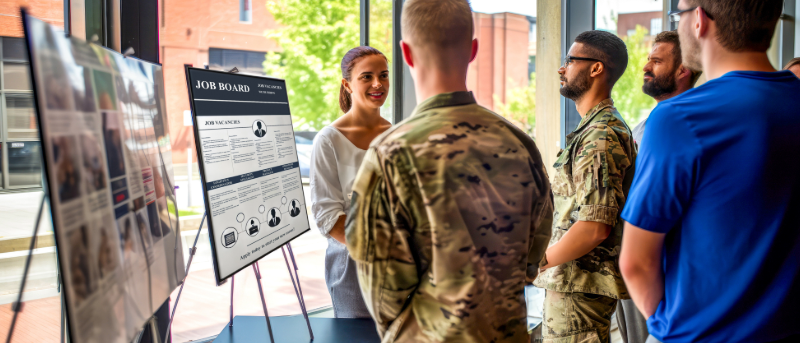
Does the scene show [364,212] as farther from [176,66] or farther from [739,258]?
[176,66]

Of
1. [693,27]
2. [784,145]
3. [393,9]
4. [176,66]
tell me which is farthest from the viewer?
[393,9]

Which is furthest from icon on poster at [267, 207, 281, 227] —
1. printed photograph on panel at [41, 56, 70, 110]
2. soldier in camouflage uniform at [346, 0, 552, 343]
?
soldier in camouflage uniform at [346, 0, 552, 343]

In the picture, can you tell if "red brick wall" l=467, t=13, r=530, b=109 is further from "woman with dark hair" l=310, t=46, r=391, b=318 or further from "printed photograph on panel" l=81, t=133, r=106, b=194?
"printed photograph on panel" l=81, t=133, r=106, b=194

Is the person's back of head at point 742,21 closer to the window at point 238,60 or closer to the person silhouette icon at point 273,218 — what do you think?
the person silhouette icon at point 273,218

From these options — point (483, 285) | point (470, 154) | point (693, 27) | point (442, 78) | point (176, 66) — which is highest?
point (176, 66)

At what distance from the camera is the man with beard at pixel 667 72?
236 centimetres

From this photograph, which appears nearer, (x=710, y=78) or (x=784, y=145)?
(x=784, y=145)

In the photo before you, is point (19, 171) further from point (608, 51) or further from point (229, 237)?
point (608, 51)

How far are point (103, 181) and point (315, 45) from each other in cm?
240

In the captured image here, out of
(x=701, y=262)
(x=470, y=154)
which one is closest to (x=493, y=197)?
(x=470, y=154)

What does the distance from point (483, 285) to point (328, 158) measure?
115cm

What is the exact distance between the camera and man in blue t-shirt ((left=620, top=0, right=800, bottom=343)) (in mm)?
1040

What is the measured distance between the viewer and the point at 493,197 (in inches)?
37.9

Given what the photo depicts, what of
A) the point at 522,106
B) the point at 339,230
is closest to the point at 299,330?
the point at 339,230
